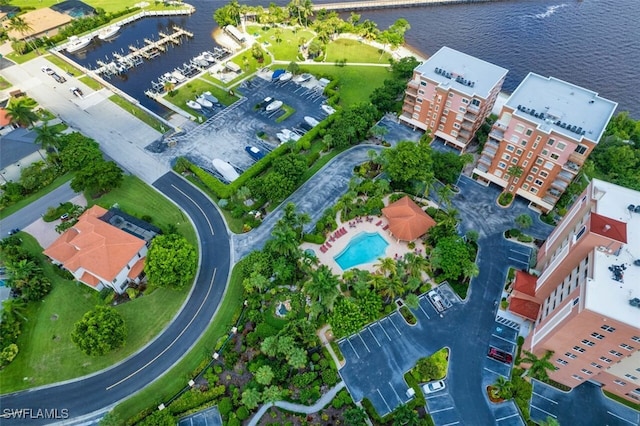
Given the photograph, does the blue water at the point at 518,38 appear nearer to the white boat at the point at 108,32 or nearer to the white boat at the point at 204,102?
the white boat at the point at 108,32

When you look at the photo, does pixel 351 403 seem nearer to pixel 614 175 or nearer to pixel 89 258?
pixel 89 258

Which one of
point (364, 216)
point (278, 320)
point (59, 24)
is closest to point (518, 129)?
point (364, 216)

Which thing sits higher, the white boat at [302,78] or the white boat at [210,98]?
the white boat at [302,78]

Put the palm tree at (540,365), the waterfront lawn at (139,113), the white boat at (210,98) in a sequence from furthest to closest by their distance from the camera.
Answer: the white boat at (210,98)
the waterfront lawn at (139,113)
the palm tree at (540,365)

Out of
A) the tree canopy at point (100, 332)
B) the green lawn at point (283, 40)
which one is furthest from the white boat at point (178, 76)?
the tree canopy at point (100, 332)

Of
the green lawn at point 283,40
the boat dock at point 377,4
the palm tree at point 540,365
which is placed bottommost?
the palm tree at point 540,365

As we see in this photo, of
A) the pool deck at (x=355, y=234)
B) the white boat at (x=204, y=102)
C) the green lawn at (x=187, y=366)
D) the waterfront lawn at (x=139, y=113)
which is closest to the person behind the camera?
the green lawn at (x=187, y=366)
